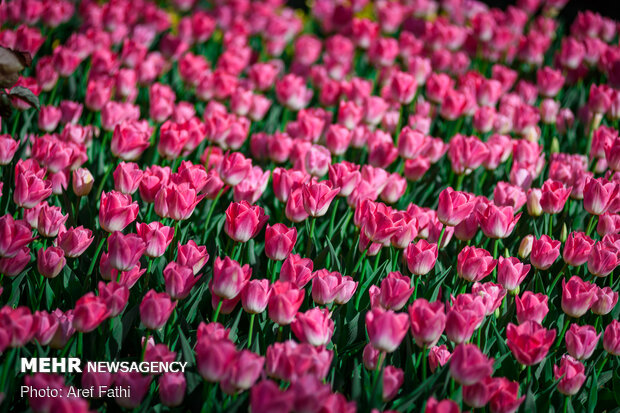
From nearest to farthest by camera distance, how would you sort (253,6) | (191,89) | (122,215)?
(122,215) → (191,89) → (253,6)

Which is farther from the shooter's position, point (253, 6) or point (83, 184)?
point (253, 6)

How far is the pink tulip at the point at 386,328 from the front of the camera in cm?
142

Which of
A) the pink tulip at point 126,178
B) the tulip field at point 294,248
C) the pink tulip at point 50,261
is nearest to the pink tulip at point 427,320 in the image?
the tulip field at point 294,248

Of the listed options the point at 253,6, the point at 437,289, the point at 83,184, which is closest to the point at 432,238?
the point at 437,289

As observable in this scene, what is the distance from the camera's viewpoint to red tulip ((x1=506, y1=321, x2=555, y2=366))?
4.92 feet

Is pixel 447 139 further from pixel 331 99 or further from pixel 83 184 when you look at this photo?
pixel 83 184

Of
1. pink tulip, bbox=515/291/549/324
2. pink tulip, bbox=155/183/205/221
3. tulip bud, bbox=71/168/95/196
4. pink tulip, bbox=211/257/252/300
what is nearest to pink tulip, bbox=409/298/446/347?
pink tulip, bbox=515/291/549/324

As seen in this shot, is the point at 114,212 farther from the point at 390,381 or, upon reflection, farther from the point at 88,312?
the point at 390,381

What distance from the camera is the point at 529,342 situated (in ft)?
4.96

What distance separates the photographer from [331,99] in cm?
335

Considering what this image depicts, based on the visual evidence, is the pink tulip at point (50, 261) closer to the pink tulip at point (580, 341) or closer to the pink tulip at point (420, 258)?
the pink tulip at point (420, 258)

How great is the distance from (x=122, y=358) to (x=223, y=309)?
10.8 inches

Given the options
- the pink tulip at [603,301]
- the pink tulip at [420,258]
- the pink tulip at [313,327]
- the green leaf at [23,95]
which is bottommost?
the pink tulip at [603,301]

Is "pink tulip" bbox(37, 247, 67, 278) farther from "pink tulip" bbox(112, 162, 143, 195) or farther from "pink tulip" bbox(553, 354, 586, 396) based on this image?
"pink tulip" bbox(553, 354, 586, 396)
